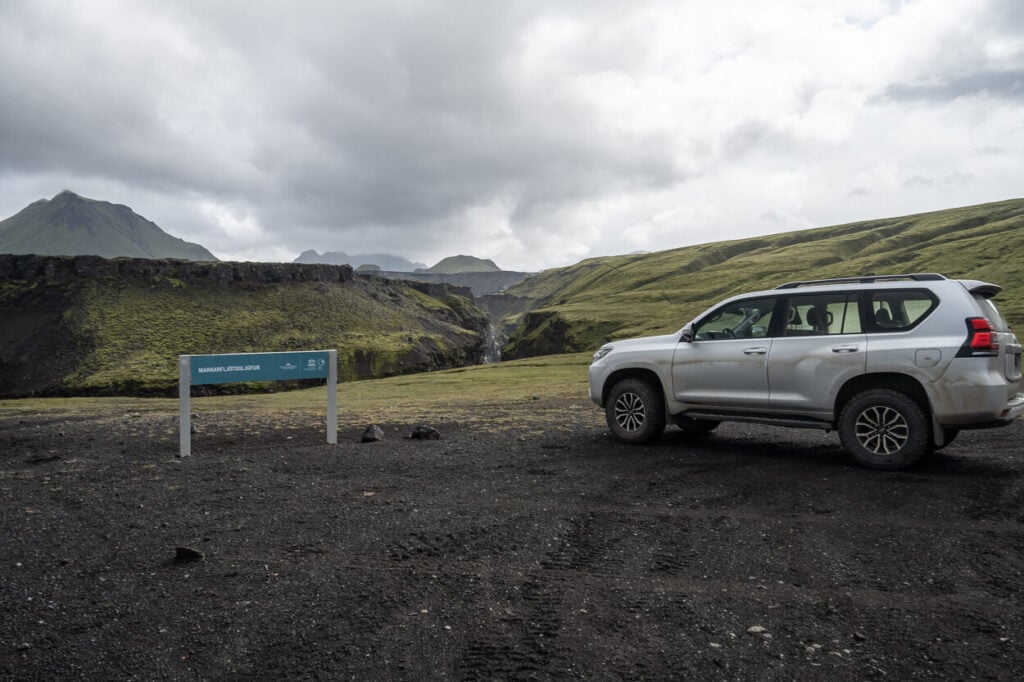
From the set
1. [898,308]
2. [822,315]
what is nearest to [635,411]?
[822,315]

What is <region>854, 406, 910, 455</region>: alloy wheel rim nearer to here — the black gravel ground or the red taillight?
the black gravel ground

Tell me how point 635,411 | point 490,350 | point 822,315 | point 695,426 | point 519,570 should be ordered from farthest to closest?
point 490,350 < point 695,426 < point 635,411 < point 822,315 < point 519,570

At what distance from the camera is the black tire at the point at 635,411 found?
1062cm

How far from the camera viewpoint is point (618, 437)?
1117cm

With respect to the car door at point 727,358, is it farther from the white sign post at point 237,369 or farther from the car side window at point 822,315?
the white sign post at point 237,369

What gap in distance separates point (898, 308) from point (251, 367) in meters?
10.8

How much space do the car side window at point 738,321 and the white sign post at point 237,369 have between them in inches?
259

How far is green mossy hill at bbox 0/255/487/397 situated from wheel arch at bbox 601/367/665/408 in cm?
5432

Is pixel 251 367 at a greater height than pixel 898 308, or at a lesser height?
lesser

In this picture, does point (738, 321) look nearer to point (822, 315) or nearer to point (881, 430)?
point (822, 315)

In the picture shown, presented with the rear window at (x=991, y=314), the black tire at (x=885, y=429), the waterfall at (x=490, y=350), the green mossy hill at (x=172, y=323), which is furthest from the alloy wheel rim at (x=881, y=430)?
the waterfall at (x=490, y=350)

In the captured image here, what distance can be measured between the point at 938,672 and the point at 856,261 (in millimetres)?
133655

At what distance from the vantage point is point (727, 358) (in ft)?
A: 32.0

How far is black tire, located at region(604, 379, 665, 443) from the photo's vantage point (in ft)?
34.8
